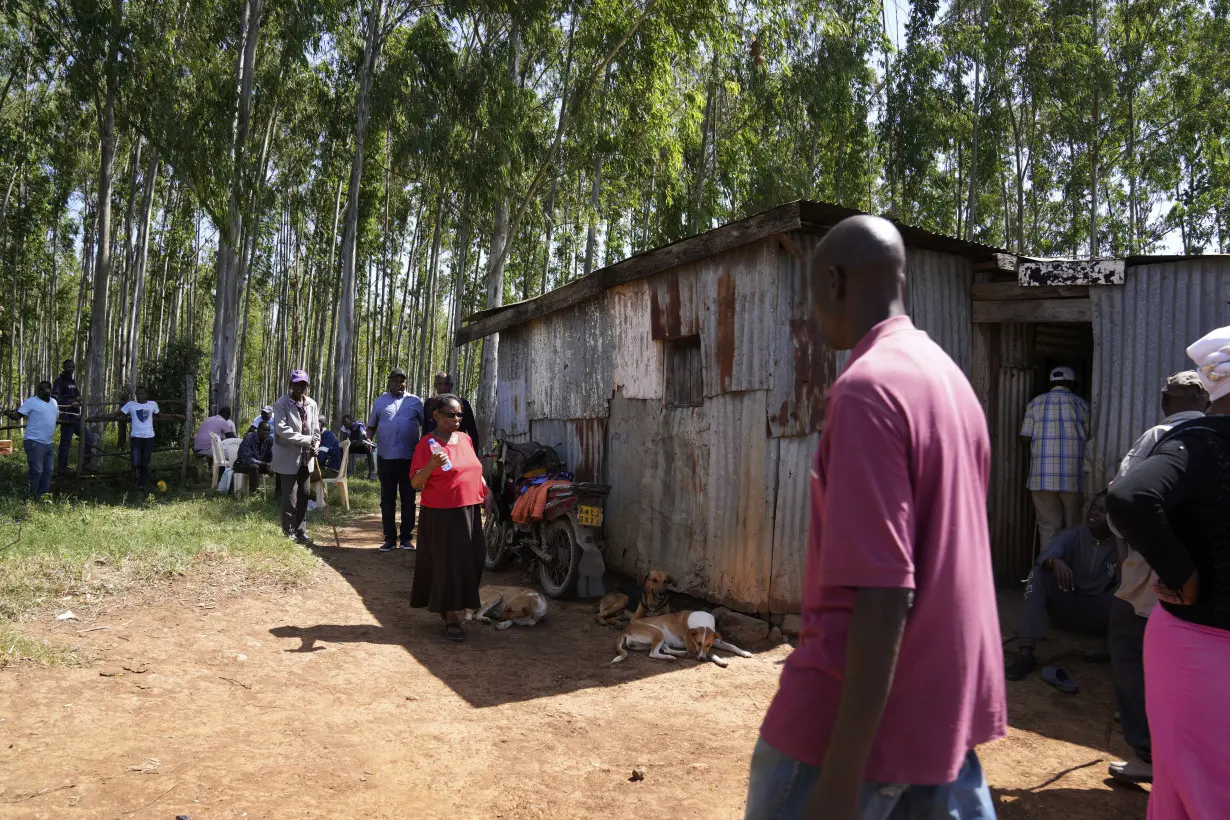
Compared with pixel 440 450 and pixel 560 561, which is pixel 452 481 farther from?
pixel 560 561

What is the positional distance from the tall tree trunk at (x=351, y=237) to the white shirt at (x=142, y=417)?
5183mm

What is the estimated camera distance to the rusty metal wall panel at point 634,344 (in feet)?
25.7

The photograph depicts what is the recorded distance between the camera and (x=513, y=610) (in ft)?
23.1

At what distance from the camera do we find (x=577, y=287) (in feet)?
28.9

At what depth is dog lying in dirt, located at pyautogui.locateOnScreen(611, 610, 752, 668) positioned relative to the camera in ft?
20.0

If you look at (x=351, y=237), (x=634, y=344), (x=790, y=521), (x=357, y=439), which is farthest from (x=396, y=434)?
(x=351, y=237)

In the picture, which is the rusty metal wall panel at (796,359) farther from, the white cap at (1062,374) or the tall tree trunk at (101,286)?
the tall tree trunk at (101,286)

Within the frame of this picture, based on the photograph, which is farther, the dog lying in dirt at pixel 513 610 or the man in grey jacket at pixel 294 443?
the man in grey jacket at pixel 294 443

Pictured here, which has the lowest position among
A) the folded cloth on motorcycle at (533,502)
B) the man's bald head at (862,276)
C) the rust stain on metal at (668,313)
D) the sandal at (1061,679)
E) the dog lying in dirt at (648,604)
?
the sandal at (1061,679)

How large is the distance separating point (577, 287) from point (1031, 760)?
603 cm

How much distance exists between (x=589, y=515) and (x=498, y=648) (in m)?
1.56

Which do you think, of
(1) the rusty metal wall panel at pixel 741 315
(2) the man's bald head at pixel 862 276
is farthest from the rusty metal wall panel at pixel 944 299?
(2) the man's bald head at pixel 862 276

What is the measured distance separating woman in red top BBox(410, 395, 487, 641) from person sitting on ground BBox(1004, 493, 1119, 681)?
12.8 feet

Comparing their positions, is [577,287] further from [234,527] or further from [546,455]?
[234,527]
